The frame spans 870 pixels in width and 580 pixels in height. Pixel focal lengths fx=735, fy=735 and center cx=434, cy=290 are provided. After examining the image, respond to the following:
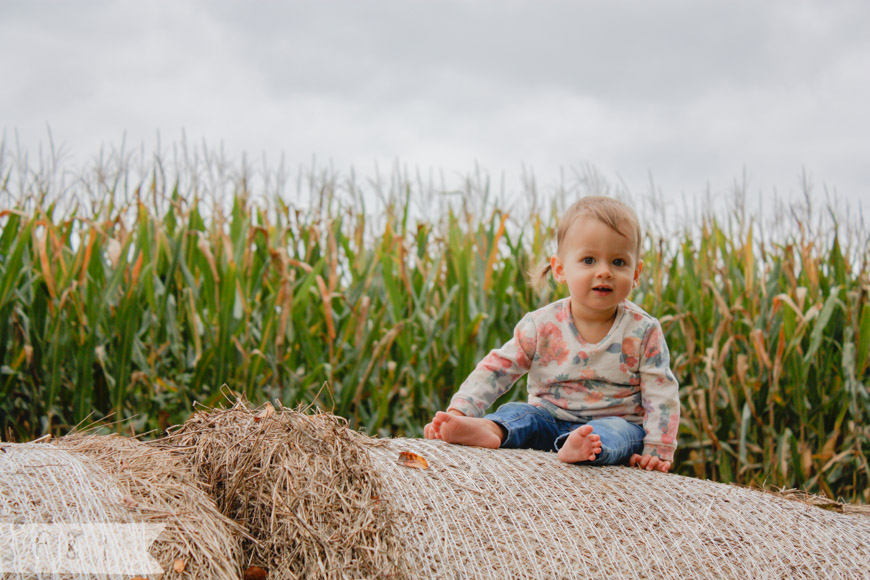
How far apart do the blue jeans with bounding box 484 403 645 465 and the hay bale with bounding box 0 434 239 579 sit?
34.7 inches

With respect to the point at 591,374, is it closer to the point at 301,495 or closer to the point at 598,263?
the point at 598,263

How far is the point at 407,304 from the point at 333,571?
269 cm

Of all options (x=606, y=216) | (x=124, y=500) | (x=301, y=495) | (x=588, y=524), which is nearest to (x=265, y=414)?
(x=301, y=495)

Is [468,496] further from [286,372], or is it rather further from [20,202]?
[20,202]

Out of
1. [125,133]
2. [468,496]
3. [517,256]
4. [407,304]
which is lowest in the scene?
[468,496]

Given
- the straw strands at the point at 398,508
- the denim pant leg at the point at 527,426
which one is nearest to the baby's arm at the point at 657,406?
the straw strands at the point at 398,508

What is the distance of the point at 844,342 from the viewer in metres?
3.95

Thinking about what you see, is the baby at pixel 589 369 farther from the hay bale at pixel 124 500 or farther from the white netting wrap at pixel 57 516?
the white netting wrap at pixel 57 516

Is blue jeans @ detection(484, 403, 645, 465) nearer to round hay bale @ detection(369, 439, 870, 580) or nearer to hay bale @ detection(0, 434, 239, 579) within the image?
round hay bale @ detection(369, 439, 870, 580)

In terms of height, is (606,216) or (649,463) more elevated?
(606,216)

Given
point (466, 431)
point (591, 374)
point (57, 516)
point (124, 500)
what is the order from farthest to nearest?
point (591, 374) → point (466, 431) → point (124, 500) → point (57, 516)

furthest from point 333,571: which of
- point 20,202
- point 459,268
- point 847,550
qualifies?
point 20,202

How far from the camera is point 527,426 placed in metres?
2.18

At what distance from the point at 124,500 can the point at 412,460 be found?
0.69m
